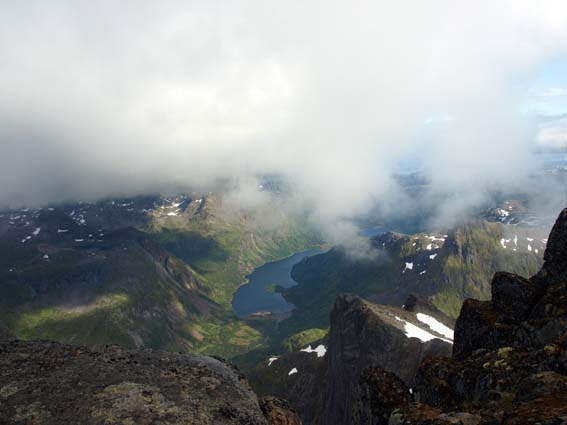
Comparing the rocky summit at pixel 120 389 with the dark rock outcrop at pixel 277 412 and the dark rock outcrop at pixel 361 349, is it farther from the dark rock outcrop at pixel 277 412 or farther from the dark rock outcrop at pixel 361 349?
the dark rock outcrop at pixel 361 349

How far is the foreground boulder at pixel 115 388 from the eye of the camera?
640 inches

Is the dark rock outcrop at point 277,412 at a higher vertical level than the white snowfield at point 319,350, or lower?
higher

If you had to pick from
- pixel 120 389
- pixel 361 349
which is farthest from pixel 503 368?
pixel 361 349

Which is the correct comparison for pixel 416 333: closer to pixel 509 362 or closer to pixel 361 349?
pixel 361 349

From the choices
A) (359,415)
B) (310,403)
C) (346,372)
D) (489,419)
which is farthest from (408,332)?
(489,419)

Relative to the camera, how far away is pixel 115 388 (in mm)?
18109

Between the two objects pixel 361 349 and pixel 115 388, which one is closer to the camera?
pixel 115 388

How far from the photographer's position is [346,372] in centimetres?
12256

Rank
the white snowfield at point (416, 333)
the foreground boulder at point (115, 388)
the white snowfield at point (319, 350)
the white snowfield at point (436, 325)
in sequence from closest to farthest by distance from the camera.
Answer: the foreground boulder at point (115, 388)
the white snowfield at point (416, 333)
the white snowfield at point (436, 325)
the white snowfield at point (319, 350)

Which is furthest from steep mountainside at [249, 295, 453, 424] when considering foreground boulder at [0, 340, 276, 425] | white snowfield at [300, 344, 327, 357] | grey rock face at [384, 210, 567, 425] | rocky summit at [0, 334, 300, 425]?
foreground boulder at [0, 340, 276, 425]

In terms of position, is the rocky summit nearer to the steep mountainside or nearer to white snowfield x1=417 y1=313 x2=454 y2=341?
the steep mountainside

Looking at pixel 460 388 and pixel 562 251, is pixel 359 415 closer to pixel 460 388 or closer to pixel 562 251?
pixel 460 388

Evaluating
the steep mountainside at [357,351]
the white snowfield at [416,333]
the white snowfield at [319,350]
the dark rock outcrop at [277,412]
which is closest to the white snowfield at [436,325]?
the steep mountainside at [357,351]

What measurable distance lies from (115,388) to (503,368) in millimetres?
20434
